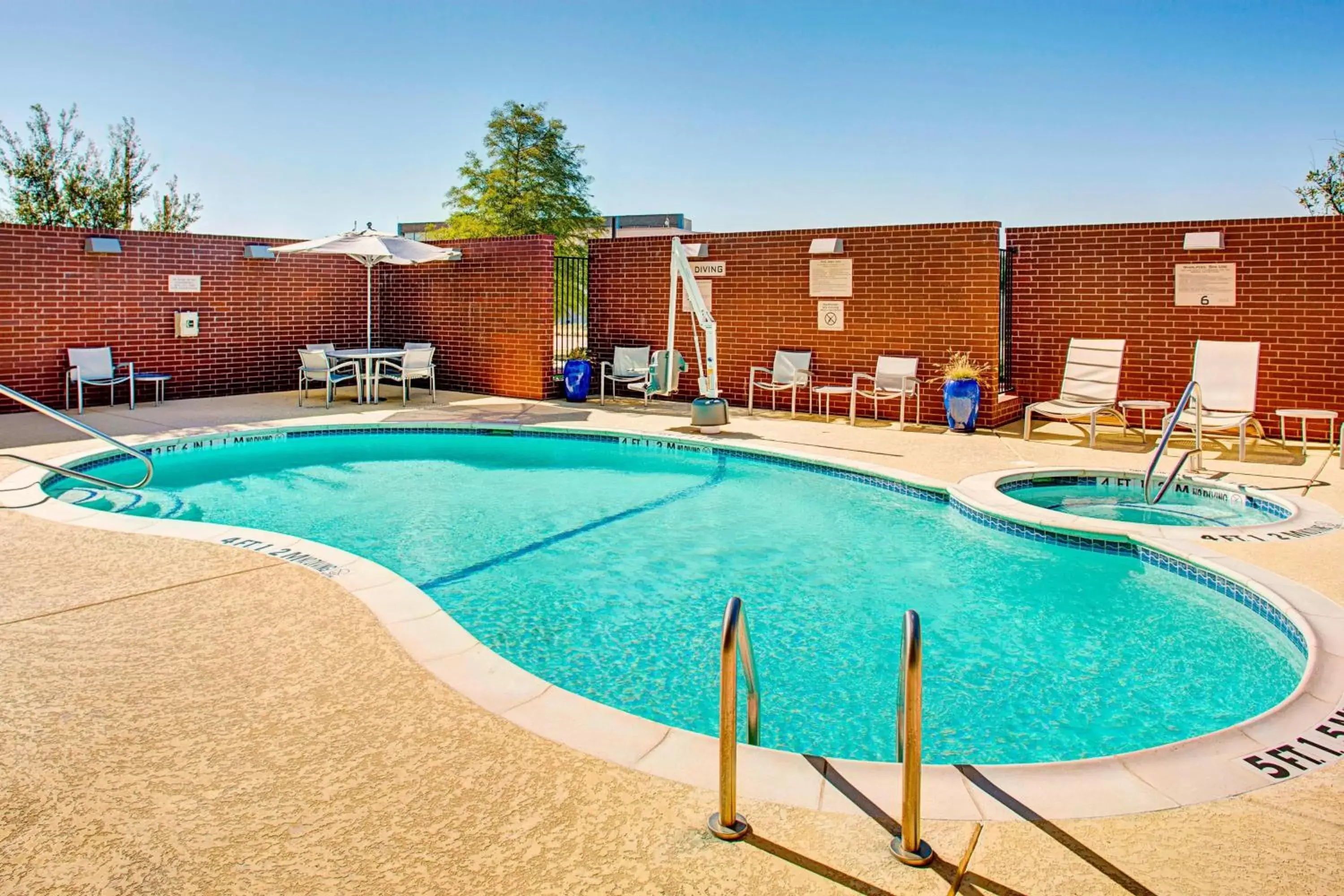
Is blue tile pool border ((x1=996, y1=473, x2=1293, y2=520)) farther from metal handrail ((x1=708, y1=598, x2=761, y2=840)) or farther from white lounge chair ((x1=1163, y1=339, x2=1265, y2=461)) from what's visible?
metal handrail ((x1=708, y1=598, x2=761, y2=840))

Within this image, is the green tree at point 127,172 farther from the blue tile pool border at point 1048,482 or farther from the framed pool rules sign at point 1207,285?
the framed pool rules sign at point 1207,285

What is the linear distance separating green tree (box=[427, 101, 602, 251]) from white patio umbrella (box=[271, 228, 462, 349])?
18.9 meters

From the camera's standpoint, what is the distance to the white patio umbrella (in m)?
10.5

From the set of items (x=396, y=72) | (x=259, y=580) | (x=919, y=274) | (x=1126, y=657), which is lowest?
(x=1126, y=657)

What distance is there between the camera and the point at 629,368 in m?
11.9

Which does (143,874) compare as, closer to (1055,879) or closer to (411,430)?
(1055,879)

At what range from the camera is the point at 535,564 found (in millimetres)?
5359

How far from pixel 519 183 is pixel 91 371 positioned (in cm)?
2168

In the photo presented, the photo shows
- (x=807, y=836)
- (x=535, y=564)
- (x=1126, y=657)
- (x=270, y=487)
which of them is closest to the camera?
(x=807, y=836)

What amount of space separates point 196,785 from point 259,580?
200 cm

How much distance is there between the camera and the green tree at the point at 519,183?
30.3m

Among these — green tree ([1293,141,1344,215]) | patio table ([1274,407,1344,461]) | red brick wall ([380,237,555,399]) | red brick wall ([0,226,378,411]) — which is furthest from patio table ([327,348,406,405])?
green tree ([1293,141,1344,215])

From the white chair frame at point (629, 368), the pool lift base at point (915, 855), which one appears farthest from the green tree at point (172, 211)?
the pool lift base at point (915, 855)

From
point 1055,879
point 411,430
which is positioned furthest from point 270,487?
point 1055,879
